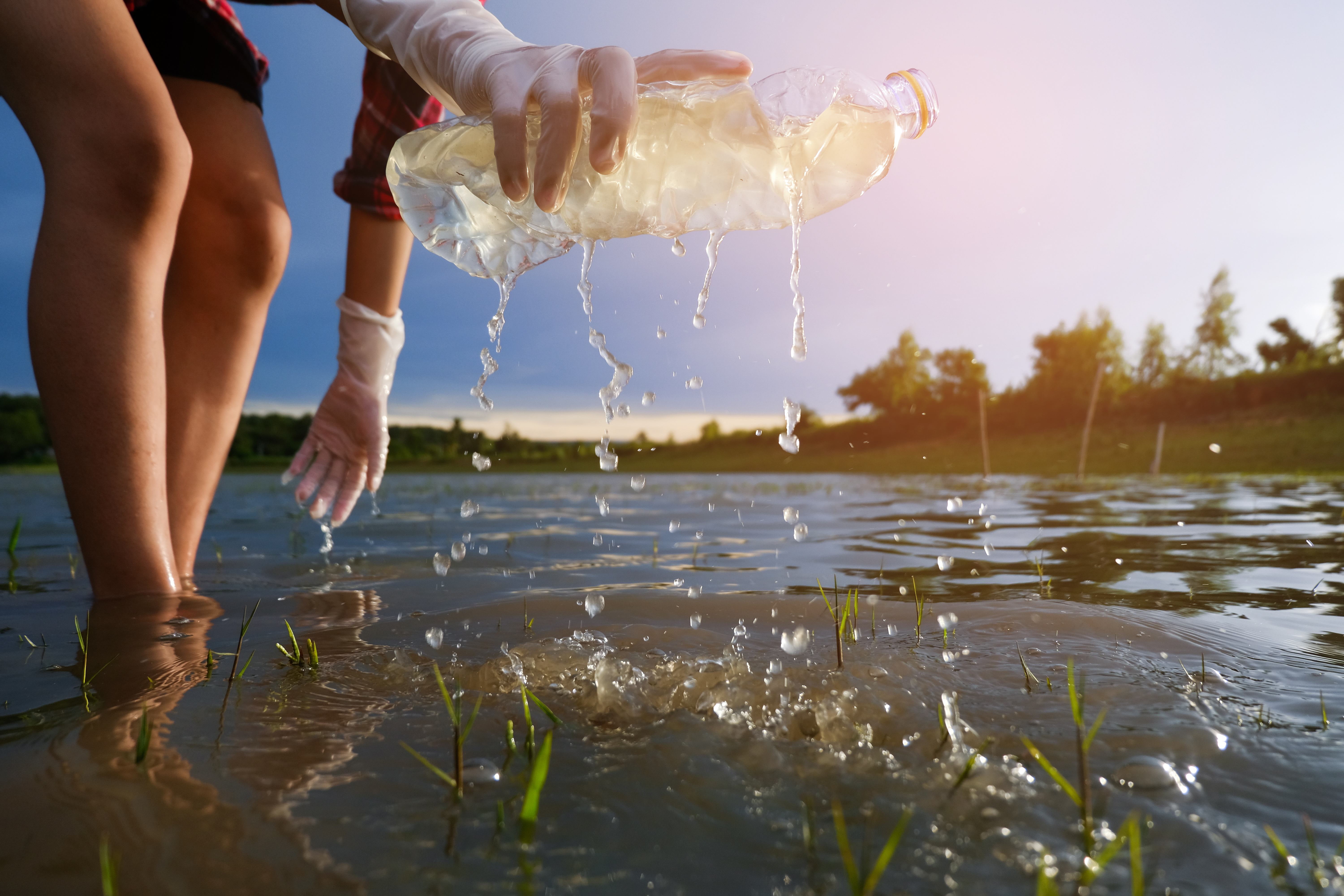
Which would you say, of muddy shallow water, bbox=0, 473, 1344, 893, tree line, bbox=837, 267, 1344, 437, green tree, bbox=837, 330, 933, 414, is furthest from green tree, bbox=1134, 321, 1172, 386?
muddy shallow water, bbox=0, 473, 1344, 893

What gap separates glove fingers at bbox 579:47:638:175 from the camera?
183 centimetres

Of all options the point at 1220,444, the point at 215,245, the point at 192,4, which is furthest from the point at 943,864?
the point at 1220,444

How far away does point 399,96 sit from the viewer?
379 centimetres

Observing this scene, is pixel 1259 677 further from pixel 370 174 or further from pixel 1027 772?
pixel 370 174

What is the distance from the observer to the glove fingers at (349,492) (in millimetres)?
3988

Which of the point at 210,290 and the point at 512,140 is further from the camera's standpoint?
the point at 210,290

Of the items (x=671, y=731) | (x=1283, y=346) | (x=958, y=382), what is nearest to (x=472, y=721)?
(x=671, y=731)

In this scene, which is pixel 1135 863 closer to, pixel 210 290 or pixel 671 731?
pixel 671 731

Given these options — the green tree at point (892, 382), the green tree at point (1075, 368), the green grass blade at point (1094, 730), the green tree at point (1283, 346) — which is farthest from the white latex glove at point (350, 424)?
the green tree at point (1283, 346)

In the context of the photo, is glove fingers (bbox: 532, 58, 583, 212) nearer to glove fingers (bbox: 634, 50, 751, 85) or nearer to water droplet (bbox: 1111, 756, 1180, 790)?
glove fingers (bbox: 634, 50, 751, 85)

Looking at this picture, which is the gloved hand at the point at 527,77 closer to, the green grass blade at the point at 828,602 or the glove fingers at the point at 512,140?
the glove fingers at the point at 512,140

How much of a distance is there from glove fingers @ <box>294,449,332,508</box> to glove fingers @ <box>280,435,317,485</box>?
0.03m

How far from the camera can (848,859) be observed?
28.0 inches

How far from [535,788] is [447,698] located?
333 millimetres
